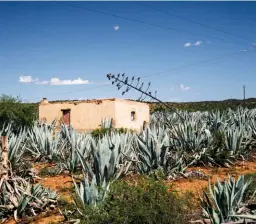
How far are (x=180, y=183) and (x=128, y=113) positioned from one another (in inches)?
637

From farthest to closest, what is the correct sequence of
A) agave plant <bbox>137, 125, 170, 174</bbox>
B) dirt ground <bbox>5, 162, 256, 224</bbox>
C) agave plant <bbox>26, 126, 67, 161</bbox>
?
agave plant <bbox>26, 126, 67, 161</bbox>, agave plant <bbox>137, 125, 170, 174</bbox>, dirt ground <bbox>5, 162, 256, 224</bbox>

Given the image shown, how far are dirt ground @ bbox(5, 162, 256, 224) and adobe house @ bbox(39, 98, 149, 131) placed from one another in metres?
11.6

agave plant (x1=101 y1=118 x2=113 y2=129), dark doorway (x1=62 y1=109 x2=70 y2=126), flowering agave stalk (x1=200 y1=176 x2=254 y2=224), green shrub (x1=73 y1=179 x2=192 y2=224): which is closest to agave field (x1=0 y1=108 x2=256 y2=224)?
flowering agave stalk (x1=200 y1=176 x2=254 y2=224)

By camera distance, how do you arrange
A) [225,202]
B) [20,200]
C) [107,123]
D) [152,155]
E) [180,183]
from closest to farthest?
[225,202]
[20,200]
[180,183]
[152,155]
[107,123]

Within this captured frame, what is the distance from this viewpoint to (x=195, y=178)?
8.23 meters

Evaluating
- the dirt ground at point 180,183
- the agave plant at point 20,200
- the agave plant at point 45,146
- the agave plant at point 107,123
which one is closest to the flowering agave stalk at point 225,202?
the dirt ground at point 180,183

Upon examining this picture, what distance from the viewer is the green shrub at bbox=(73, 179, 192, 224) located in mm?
4312

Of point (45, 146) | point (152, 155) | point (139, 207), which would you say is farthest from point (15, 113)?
point (139, 207)

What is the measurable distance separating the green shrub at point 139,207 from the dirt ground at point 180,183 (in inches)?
34.9

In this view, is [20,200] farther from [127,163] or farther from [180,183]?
[180,183]

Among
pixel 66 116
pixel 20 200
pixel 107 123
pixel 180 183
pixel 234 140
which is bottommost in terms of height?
pixel 180 183

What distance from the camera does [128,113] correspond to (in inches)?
938

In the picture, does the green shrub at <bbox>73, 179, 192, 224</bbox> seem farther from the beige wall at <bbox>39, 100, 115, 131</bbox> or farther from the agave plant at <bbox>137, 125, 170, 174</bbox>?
the beige wall at <bbox>39, 100, 115, 131</bbox>

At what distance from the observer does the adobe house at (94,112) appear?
2244cm
